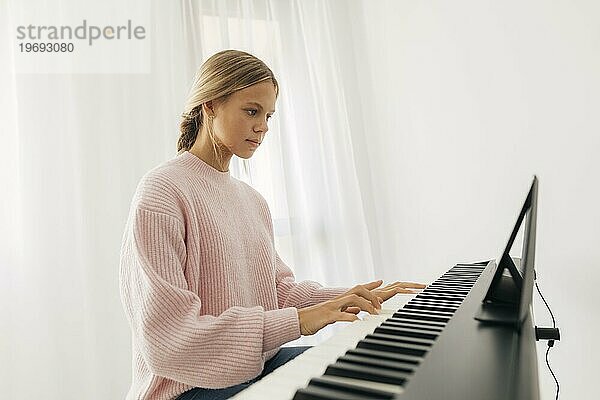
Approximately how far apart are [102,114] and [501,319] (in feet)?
5.20

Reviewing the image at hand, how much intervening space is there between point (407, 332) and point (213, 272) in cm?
62

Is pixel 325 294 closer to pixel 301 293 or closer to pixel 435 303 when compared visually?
pixel 301 293

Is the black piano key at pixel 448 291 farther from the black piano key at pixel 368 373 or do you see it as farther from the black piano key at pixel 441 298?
the black piano key at pixel 368 373

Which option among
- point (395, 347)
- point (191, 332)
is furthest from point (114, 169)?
point (395, 347)

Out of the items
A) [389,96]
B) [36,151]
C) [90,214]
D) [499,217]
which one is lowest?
[499,217]

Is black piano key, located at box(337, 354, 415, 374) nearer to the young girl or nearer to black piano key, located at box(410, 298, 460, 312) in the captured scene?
black piano key, located at box(410, 298, 460, 312)

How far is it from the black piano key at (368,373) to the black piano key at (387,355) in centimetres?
4

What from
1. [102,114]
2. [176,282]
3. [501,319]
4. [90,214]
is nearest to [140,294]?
[176,282]

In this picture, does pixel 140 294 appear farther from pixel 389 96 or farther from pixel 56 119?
pixel 389 96

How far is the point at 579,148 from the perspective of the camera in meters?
1.89

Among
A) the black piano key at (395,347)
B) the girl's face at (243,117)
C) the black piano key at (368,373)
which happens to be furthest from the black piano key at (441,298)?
the girl's face at (243,117)

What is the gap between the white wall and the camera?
1890 millimetres

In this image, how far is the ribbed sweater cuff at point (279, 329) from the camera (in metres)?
1.09

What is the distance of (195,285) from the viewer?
122 cm
